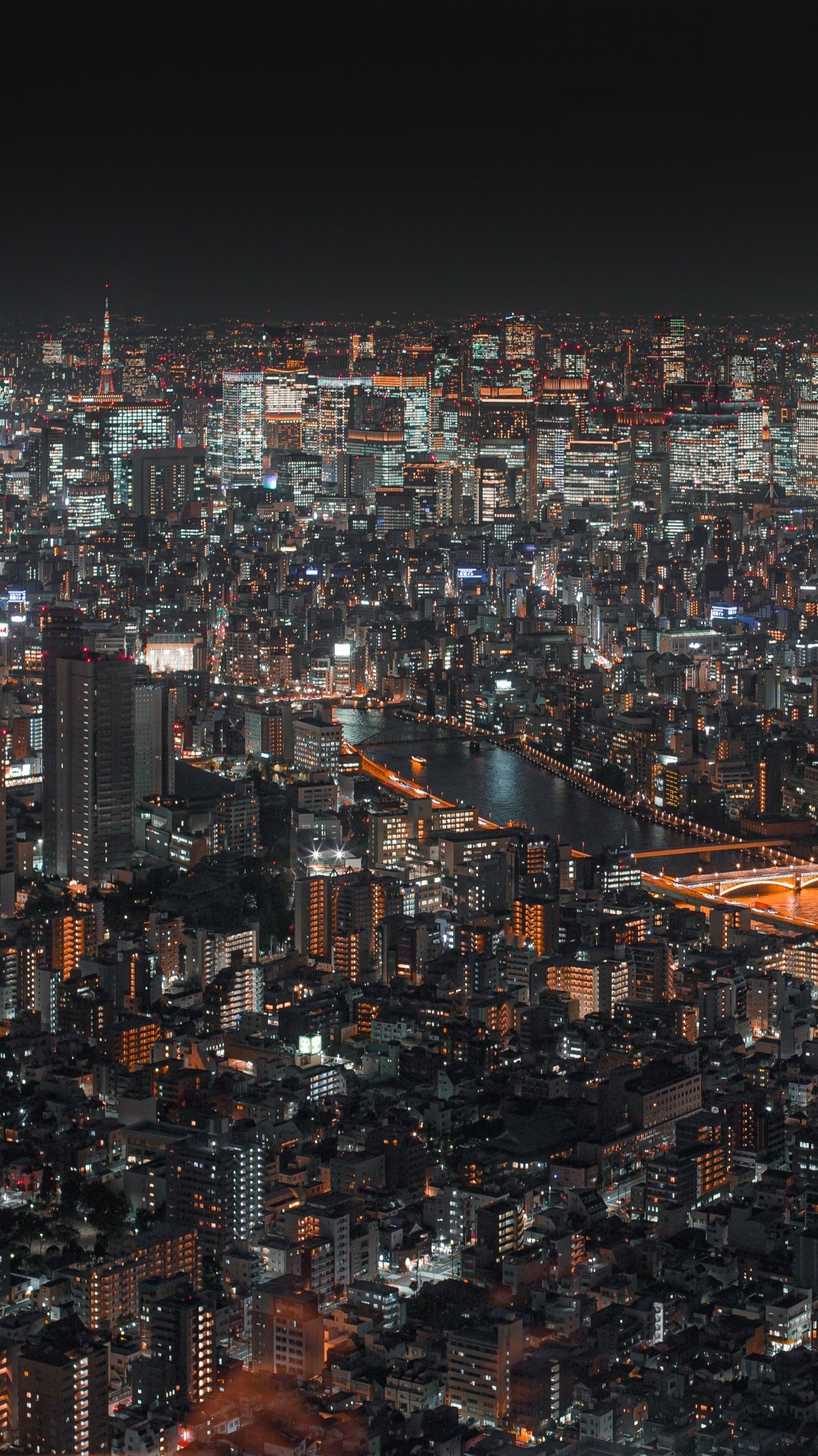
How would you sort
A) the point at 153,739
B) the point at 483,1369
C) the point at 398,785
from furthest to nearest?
the point at 398,785
the point at 153,739
the point at 483,1369

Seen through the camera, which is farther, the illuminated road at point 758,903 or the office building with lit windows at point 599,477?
the office building with lit windows at point 599,477

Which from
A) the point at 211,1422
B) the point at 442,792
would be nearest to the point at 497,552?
the point at 442,792

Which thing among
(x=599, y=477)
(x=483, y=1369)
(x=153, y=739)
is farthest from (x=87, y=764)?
(x=599, y=477)

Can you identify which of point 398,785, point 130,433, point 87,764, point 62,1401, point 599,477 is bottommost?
point 62,1401

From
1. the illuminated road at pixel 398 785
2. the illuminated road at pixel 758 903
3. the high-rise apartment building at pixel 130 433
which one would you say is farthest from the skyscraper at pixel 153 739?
the high-rise apartment building at pixel 130 433

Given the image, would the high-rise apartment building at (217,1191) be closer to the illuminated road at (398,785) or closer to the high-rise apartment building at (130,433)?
the illuminated road at (398,785)

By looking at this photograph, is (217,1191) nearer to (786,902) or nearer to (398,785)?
(786,902)
